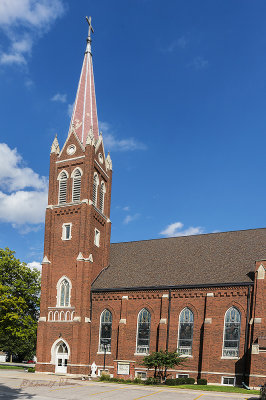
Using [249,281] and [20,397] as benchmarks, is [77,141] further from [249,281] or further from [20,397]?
[20,397]

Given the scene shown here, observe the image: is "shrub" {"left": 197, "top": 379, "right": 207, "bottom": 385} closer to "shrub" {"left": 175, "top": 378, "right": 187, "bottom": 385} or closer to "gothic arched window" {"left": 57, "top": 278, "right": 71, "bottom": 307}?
"shrub" {"left": 175, "top": 378, "right": 187, "bottom": 385}

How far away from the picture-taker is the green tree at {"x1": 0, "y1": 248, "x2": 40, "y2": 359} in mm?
46438

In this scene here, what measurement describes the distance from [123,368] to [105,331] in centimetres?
517

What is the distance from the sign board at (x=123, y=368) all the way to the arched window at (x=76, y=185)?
51.6ft

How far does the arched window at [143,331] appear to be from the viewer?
34.7 meters

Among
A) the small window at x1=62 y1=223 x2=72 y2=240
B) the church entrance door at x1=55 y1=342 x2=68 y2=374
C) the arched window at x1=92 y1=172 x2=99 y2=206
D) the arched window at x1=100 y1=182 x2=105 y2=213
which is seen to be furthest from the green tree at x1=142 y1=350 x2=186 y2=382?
the arched window at x1=100 y1=182 x2=105 y2=213

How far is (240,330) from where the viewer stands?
1222 inches

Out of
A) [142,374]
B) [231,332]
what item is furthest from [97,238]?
[231,332]

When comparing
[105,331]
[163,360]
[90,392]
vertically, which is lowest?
[163,360]

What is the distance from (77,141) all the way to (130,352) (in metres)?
20.4

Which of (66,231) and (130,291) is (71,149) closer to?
(66,231)

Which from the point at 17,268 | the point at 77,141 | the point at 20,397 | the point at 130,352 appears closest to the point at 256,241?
the point at 130,352

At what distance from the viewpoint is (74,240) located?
38.5 meters

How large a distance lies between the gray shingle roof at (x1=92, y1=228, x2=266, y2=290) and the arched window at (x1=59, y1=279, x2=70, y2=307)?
238 cm
